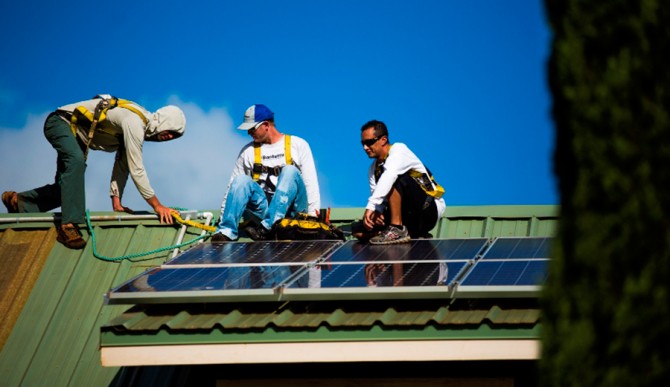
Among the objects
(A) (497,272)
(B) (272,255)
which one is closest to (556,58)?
(A) (497,272)

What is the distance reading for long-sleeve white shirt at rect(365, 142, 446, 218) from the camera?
1106 centimetres

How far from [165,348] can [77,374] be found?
2.25 m

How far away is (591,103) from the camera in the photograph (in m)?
4.87

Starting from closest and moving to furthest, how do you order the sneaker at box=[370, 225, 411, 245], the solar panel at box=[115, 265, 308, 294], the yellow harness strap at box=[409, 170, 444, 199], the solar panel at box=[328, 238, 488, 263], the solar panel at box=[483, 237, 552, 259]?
the solar panel at box=[115, 265, 308, 294] < the solar panel at box=[483, 237, 552, 259] < the solar panel at box=[328, 238, 488, 263] < the sneaker at box=[370, 225, 411, 245] < the yellow harness strap at box=[409, 170, 444, 199]

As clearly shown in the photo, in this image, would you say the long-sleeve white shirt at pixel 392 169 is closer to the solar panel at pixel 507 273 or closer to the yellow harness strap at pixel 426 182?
the yellow harness strap at pixel 426 182

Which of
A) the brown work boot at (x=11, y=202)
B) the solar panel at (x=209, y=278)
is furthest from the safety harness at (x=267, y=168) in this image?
the brown work boot at (x=11, y=202)

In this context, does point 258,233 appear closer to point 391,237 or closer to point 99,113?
point 391,237

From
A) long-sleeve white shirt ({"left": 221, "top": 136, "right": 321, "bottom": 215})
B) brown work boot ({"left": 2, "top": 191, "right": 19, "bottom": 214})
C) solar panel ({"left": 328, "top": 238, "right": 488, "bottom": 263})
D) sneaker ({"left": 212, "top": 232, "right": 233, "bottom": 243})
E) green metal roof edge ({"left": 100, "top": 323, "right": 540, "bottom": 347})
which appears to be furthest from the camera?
brown work boot ({"left": 2, "top": 191, "right": 19, "bottom": 214})

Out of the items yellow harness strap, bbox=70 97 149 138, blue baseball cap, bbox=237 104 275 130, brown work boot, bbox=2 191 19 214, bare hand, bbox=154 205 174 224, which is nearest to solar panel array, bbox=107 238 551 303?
bare hand, bbox=154 205 174 224

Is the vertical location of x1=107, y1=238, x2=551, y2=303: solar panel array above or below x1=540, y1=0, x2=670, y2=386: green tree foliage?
below

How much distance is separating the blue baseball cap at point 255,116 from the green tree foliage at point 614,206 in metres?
7.96

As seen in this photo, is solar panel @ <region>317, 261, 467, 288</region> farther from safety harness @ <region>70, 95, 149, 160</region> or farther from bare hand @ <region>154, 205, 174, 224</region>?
safety harness @ <region>70, 95, 149, 160</region>

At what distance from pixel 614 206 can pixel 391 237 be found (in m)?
6.09

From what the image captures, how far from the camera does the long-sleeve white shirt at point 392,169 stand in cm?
1106
